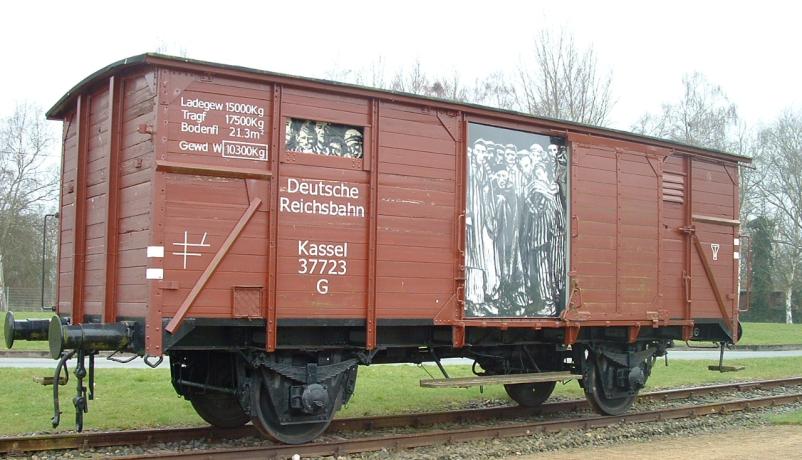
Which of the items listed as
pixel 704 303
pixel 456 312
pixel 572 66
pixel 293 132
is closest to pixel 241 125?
pixel 293 132

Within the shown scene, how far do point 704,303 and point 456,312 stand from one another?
497cm

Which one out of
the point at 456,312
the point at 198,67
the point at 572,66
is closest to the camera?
the point at 198,67

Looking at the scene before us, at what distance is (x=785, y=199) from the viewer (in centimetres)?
4941

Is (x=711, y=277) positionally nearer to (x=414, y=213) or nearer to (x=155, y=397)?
(x=414, y=213)

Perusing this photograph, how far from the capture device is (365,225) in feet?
28.1

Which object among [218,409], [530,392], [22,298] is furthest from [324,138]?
[22,298]

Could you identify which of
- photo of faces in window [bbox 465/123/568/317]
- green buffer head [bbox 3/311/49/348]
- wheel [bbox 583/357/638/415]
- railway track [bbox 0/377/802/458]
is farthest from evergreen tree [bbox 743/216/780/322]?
green buffer head [bbox 3/311/49/348]

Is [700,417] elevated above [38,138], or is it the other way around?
[38,138]

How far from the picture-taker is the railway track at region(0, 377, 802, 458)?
26.2 ft

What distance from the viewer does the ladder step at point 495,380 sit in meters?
8.99

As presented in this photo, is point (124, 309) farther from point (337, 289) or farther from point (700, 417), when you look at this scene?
point (700, 417)

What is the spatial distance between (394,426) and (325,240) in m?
3.00

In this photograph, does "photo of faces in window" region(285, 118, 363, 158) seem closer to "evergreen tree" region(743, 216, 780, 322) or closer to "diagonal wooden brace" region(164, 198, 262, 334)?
"diagonal wooden brace" region(164, 198, 262, 334)

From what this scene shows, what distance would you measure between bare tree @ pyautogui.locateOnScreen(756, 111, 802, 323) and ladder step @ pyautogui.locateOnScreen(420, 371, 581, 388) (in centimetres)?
4411
